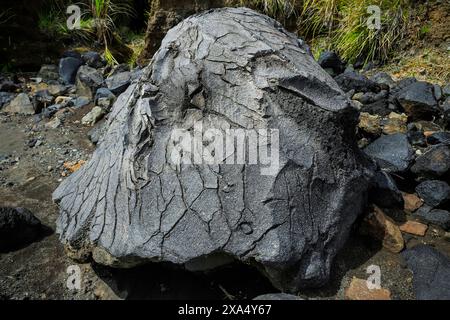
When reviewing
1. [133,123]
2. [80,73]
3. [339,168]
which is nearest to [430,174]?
[339,168]

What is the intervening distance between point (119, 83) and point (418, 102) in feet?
8.59

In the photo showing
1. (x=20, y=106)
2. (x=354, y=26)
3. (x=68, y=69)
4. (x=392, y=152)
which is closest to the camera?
(x=392, y=152)

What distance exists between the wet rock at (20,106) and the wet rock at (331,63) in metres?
2.75

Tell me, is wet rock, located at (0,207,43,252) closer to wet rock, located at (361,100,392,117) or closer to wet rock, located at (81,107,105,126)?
wet rock, located at (81,107,105,126)

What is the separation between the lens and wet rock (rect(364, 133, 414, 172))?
2.68 metres

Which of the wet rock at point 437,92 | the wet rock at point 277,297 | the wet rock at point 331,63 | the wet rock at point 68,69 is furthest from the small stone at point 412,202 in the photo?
the wet rock at point 68,69

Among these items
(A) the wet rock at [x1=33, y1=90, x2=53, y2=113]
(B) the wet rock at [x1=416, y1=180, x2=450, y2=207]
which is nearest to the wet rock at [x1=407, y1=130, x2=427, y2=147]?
(B) the wet rock at [x1=416, y1=180, x2=450, y2=207]

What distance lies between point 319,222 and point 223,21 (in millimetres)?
1137

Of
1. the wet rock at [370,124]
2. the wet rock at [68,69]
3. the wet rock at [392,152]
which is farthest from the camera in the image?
the wet rock at [68,69]

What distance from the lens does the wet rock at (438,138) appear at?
2.89m

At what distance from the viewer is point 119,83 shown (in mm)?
4160

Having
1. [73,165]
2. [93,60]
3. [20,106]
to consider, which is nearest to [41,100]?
[20,106]

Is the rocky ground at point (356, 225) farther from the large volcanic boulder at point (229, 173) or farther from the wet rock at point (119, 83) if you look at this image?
the large volcanic boulder at point (229, 173)

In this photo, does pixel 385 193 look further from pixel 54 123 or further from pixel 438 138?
pixel 54 123
